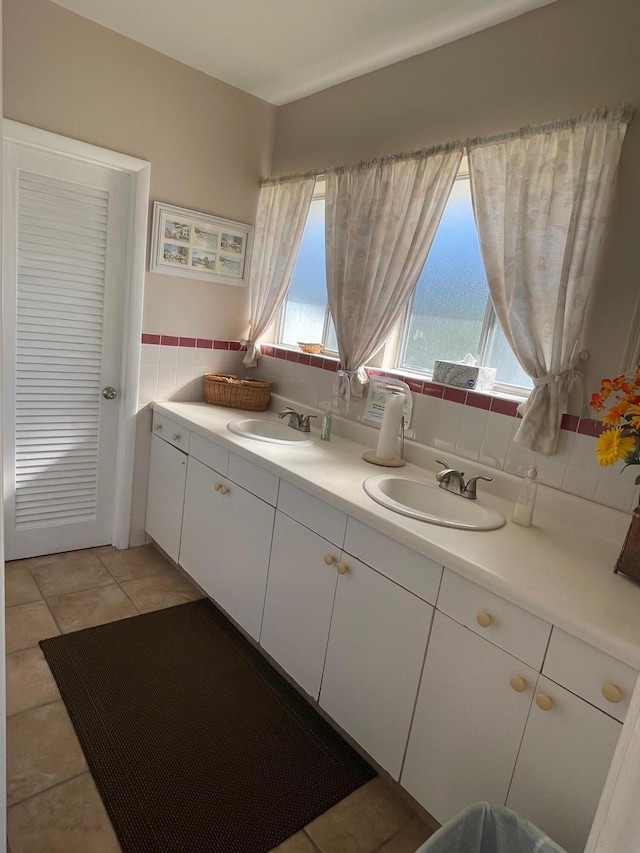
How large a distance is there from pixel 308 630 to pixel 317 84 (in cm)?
257

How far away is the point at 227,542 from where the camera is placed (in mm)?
2342

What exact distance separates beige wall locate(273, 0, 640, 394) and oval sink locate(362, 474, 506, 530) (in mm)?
586

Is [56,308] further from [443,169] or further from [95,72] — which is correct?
[443,169]

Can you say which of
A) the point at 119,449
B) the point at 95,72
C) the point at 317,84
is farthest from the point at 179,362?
→ the point at 317,84

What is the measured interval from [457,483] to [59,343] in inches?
77.7

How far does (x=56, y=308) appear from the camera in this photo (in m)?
2.52

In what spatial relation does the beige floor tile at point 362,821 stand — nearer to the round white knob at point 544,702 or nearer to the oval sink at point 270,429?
the round white knob at point 544,702

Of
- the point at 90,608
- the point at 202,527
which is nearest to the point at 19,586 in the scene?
the point at 90,608

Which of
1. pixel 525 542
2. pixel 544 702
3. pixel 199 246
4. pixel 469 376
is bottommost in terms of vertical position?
pixel 544 702

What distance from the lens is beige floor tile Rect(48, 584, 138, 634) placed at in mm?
2320

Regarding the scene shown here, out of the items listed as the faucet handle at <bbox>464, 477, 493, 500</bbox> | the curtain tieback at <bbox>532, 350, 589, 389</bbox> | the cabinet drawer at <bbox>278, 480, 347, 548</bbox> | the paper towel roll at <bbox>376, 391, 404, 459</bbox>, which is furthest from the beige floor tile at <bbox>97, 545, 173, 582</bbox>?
the curtain tieback at <bbox>532, 350, 589, 389</bbox>

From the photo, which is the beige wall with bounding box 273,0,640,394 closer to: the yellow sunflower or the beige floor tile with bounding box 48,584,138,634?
the yellow sunflower

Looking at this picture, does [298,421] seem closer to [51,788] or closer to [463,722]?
[463,722]

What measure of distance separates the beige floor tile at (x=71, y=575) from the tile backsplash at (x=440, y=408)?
890mm
